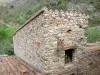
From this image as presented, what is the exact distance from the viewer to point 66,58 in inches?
215

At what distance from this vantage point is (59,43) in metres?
4.91

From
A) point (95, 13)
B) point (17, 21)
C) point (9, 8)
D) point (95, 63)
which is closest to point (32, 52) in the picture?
point (95, 63)

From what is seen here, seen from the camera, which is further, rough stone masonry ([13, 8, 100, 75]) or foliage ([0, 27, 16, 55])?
foliage ([0, 27, 16, 55])

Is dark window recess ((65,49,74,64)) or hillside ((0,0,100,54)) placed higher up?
hillside ((0,0,100,54))

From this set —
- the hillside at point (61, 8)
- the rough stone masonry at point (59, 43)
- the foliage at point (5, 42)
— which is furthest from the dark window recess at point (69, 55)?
the foliage at point (5, 42)

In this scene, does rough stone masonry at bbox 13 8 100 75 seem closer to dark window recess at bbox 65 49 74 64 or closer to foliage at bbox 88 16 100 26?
dark window recess at bbox 65 49 74 64

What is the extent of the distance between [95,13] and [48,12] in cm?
1374

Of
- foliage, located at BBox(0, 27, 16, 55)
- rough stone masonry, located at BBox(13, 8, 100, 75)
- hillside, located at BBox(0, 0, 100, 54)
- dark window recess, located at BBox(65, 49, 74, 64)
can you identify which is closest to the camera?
rough stone masonry, located at BBox(13, 8, 100, 75)

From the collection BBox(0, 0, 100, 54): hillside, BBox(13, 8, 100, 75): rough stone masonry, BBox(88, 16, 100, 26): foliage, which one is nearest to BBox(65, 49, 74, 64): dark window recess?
BBox(13, 8, 100, 75): rough stone masonry

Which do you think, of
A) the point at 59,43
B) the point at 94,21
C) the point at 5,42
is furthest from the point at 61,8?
the point at 59,43

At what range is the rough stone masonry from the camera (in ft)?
15.5

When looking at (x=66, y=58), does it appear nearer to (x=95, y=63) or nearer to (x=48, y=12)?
(x=95, y=63)

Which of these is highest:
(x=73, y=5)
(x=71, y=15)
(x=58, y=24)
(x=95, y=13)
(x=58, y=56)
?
(x=73, y=5)

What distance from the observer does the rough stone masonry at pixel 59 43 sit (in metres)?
4.72
